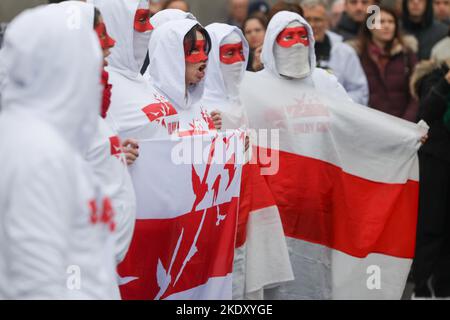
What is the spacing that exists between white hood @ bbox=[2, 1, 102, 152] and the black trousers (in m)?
6.03

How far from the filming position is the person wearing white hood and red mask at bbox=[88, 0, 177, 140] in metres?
6.12

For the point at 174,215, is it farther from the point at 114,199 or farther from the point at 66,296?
the point at 66,296

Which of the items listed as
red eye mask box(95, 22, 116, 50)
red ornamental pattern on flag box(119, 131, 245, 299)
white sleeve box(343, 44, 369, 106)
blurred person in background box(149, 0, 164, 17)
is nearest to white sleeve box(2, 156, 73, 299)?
red eye mask box(95, 22, 116, 50)

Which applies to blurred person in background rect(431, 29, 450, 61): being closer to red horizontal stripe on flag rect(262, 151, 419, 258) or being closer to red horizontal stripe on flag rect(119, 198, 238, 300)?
red horizontal stripe on flag rect(262, 151, 419, 258)

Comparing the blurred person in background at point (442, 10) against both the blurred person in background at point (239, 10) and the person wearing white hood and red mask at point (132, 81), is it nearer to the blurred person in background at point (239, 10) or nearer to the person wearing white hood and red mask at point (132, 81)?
the blurred person in background at point (239, 10)

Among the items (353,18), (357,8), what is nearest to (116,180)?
(357,8)

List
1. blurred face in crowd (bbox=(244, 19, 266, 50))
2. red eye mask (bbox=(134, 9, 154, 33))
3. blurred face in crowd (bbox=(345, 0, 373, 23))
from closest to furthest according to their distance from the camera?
red eye mask (bbox=(134, 9, 154, 33))
blurred face in crowd (bbox=(244, 19, 266, 50))
blurred face in crowd (bbox=(345, 0, 373, 23))

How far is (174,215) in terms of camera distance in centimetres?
611

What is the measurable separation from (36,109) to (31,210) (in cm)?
34

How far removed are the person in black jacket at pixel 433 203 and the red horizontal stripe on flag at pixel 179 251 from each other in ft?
10.4

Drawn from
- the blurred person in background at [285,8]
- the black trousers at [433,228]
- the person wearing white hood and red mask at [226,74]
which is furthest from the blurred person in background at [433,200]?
the person wearing white hood and red mask at [226,74]

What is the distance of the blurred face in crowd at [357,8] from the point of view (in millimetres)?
11320
